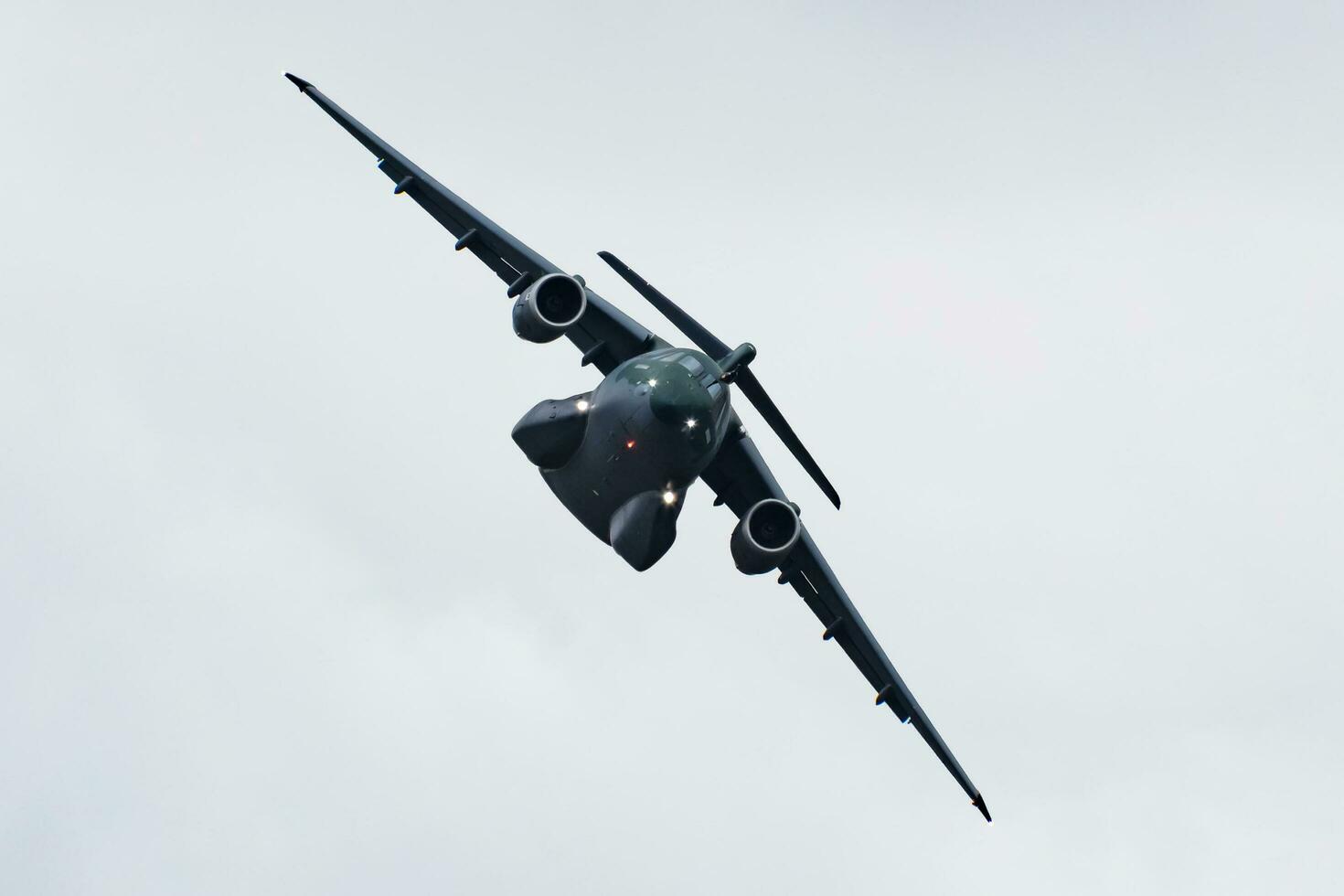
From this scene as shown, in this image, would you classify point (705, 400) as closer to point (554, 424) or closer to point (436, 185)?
point (554, 424)

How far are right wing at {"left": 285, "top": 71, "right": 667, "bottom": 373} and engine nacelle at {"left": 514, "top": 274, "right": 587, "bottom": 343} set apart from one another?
1476 millimetres

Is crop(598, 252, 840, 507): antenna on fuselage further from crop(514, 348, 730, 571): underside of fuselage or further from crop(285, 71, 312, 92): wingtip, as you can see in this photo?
crop(285, 71, 312, 92): wingtip

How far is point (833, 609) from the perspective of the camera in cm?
3133

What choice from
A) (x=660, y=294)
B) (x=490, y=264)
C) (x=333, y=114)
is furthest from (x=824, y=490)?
(x=333, y=114)

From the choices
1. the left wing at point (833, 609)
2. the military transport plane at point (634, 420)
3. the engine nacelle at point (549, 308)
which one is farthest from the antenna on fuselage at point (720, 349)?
the left wing at point (833, 609)

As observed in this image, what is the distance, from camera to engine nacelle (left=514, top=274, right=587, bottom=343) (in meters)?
26.1

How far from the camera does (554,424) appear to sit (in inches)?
1057

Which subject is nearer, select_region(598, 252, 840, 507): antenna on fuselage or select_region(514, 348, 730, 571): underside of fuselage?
select_region(514, 348, 730, 571): underside of fuselage

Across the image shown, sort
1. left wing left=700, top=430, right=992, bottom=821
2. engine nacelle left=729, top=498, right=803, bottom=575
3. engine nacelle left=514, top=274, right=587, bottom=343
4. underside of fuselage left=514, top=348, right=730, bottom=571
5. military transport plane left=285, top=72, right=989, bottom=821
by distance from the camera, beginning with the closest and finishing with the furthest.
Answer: underside of fuselage left=514, top=348, right=730, bottom=571, military transport plane left=285, top=72, right=989, bottom=821, engine nacelle left=514, top=274, right=587, bottom=343, engine nacelle left=729, top=498, right=803, bottom=575, left wing left=700, top=430, right=992, bottom=821

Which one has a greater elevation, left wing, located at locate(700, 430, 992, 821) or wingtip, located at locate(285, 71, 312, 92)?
wingtip, located at locate(285, 71, 312, 92)

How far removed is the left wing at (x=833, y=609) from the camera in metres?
30.1

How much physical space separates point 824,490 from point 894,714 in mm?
6956

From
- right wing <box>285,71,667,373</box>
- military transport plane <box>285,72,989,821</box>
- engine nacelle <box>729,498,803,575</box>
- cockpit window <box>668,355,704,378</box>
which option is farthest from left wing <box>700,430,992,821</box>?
cockpit window <box>668,355,704,378</box>

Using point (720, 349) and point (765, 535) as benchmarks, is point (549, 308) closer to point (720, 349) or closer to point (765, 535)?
point (720, 349)
